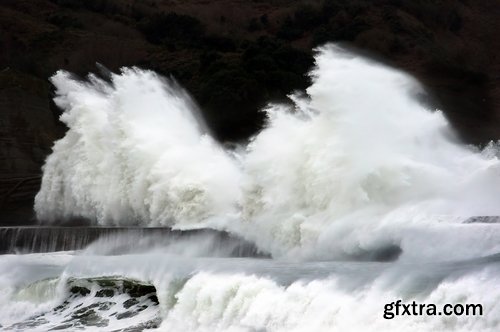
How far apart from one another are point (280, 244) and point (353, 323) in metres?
7.27

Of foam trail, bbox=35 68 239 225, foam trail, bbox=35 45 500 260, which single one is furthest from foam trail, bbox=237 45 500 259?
foam trail, bbox=35 68 239 225

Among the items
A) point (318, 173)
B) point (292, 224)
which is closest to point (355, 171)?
point (318, 173)

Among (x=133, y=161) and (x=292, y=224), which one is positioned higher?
(x=133, y=161)

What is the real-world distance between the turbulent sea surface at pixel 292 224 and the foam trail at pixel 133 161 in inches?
2.2

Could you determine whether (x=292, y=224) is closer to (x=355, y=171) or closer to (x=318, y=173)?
(x=318, y=173)

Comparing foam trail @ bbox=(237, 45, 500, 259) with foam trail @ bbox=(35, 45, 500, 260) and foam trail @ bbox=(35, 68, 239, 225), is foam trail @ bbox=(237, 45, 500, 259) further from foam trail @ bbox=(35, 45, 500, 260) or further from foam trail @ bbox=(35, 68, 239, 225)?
foam trail @ bbox=(35, 68, 239, 225)

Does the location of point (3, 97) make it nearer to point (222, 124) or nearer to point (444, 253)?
point (222, 124)

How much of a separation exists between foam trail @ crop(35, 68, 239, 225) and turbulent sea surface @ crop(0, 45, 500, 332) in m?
0.06

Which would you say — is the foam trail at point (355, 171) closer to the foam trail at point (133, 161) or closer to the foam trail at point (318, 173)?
the foam trail at point (318, 173)

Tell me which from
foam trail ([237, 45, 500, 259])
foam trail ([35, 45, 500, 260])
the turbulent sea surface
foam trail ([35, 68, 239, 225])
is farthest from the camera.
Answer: foam trail ([35, 68, 239, 225])

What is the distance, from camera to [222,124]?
46.4 m

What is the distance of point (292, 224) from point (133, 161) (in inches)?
303

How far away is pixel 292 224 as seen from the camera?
62.0ft

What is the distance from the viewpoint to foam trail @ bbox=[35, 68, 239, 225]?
23.5 meters
